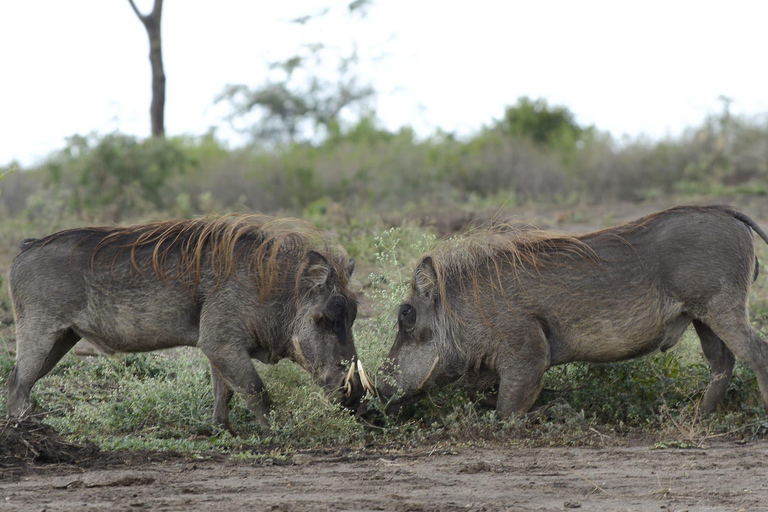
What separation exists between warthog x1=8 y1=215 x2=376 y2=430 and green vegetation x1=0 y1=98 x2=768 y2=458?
0.28 meters

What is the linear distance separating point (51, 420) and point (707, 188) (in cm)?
1422

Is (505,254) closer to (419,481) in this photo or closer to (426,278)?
(426,278)

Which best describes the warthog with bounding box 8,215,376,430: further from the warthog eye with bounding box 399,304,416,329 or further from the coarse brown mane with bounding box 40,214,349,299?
the warthog eye with bounding box 399,304,416,329

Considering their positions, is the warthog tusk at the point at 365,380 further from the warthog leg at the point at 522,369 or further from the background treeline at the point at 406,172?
the background treeline at the point at 406,172

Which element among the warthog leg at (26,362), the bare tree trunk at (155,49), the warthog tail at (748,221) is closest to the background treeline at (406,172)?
the bare tree trunk at (155,49)

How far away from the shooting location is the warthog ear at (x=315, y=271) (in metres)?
5.51

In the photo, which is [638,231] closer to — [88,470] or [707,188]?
[88,470]

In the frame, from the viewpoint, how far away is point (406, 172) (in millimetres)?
18391

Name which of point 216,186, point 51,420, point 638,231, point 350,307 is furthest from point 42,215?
point 638,231

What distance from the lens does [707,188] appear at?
17062 mm

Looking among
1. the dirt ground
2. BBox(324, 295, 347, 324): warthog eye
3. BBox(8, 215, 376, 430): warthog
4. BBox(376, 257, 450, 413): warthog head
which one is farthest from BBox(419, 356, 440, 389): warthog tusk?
the dirt ground

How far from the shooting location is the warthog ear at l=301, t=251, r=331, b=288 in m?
5.51

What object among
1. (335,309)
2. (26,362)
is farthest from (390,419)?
(26,362)

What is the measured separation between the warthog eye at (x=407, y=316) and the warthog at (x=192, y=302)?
325mm
